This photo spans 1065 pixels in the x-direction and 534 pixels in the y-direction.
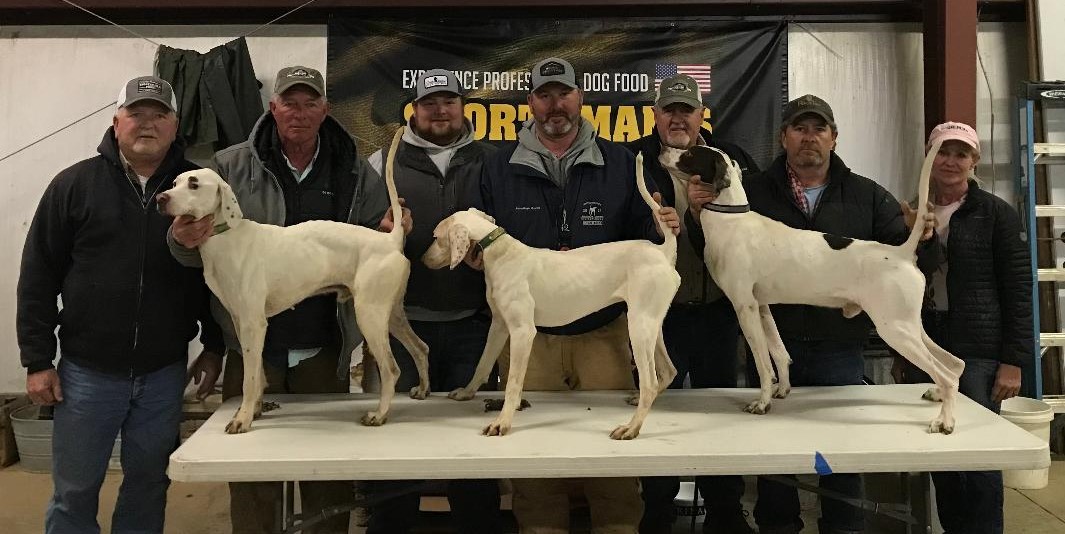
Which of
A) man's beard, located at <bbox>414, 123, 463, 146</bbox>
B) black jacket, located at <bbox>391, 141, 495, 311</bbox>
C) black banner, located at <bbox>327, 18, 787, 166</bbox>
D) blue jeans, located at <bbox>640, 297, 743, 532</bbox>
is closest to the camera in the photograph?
black jacket, located at <bbox>391, 141, 495, 311</bbox>

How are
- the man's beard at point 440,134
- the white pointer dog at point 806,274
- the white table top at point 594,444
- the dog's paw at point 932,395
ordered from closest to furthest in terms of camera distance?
the white table top at point 594,444 → the white pointer dog at point 806,274 → the dog's paw at point 932,395 → the man's beard at point 440,134

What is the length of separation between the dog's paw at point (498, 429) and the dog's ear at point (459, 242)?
0.55 m

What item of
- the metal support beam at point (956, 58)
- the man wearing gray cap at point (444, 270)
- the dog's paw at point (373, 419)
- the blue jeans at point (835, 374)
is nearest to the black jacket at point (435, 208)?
the man wearing gray cap at point (444, 270)

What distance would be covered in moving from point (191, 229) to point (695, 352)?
7.47 ft

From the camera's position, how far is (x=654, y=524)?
3535mm

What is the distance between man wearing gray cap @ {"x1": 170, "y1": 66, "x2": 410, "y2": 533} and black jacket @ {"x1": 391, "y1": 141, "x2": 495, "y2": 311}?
18cm

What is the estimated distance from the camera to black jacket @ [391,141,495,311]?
3.02m

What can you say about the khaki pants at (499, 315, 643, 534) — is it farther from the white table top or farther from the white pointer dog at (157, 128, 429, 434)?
the white pointer dog at (157, 128, 429, 434)

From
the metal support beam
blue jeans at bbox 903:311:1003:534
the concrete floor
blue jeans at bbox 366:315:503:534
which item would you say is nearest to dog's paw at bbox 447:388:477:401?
blue jeans at bbox 366:315:503:534

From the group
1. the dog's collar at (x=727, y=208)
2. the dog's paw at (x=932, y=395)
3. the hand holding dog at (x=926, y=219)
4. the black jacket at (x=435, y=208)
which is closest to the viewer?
the hand holding dog at (x=926, y=219)

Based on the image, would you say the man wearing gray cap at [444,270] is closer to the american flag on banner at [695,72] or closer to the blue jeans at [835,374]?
the blue jeans at [835,374]

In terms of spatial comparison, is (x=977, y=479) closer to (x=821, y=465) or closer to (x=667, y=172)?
(x=821, y=465)

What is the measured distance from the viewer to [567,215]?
2820 millimetres

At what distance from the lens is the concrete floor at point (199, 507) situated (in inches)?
156
